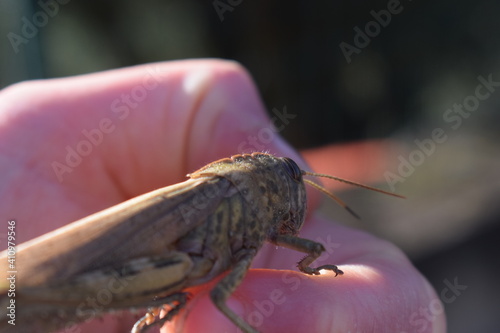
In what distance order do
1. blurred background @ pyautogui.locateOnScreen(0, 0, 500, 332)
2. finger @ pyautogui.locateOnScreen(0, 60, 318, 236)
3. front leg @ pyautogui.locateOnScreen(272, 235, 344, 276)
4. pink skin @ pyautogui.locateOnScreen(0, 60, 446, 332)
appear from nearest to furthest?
1. front leg @ pyautogui.locateOnScreen(272, 235, 344, 276)
2. pink skin @ pyautogui.locateOnScreen(0, 60, 446, 332)
3. finger @ pyautogui.locateOnScreen(0, 60, 318, 236)
4. blurred background @ pyautogui.locateOnScreen(0, 0, 500, 332)

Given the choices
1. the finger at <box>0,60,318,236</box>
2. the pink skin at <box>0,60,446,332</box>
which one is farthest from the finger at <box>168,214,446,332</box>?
the finger at <box>0,60,318,236</box>

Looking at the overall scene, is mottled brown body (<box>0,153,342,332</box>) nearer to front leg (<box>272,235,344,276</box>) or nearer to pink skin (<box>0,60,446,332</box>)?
front leg (<box>272,235,344,276</box>)

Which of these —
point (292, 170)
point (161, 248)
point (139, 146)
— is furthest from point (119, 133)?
point (161, 248)

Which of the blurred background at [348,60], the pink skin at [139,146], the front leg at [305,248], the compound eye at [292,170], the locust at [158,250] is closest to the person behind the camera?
the locust at [158,250]

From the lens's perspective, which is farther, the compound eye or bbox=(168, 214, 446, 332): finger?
the compound eye

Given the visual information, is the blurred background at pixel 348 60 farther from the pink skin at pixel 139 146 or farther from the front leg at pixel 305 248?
the front leg at pixel 305 248

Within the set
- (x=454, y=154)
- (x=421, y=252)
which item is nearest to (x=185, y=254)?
(x=421, y=252)

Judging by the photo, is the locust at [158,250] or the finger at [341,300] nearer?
the locust at [158,250]

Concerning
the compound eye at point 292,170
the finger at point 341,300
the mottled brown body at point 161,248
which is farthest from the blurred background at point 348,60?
the mottled brown body at point 161,248
